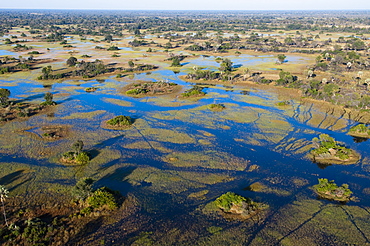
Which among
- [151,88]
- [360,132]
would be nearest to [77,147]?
[151,88]

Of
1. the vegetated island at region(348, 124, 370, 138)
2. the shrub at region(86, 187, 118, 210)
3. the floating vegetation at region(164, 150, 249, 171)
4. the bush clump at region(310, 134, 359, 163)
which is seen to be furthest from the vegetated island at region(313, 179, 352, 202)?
the shrub at region(86, 187, 118, 210)

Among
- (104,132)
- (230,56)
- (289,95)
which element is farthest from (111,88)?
(230,56)

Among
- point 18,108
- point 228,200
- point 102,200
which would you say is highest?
point 18,108

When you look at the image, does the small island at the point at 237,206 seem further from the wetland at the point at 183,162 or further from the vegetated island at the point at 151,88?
the vegetated island at the point at 151,88

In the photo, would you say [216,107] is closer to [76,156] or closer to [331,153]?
[331,153]

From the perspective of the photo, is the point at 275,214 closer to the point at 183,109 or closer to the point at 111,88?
the point at 183,109

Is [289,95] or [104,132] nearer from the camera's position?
[104,132]

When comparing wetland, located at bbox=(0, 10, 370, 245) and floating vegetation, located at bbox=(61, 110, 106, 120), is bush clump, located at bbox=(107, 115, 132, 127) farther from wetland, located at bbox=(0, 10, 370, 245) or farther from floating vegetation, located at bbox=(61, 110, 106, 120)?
floating vegetation, located at bbox=(61, 110, 106, 120)
